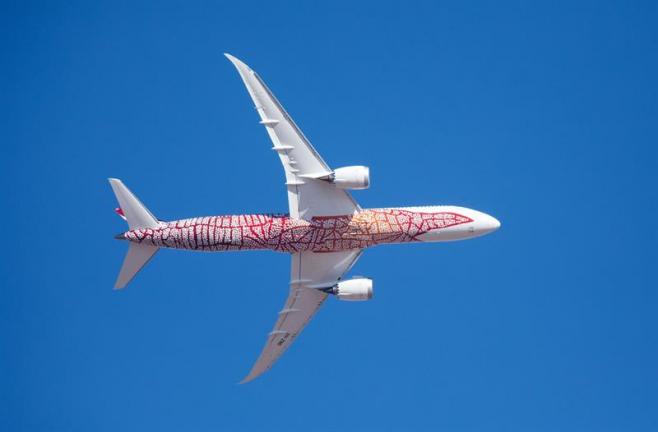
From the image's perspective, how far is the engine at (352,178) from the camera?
1709 inches

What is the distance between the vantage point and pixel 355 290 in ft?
150

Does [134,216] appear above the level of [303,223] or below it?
below

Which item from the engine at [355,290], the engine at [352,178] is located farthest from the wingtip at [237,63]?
the engine at [355,290]

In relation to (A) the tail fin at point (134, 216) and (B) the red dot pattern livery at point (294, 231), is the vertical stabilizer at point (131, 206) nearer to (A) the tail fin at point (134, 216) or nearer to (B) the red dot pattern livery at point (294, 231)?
(A) the tail fin at point (134, 216)

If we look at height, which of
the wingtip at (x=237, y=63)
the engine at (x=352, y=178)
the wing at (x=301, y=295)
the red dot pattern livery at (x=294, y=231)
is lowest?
the wing at (x=301, y=295)

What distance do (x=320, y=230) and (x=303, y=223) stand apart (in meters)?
0.86

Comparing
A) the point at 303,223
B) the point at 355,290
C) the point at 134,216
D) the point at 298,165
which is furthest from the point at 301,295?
the point at 134,216

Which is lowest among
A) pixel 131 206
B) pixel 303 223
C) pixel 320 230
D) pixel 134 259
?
pixel 134 259

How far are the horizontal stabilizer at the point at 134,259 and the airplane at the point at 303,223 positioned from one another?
5 centimetres

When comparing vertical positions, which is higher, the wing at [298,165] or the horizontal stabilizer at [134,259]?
the wing at [298,165]

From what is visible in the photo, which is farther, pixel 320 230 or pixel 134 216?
pixel 320 230

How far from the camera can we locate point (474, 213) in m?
45.9

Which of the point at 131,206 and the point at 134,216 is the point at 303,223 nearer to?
the point at 134,216

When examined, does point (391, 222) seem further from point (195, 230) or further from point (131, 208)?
point (131, 208)
